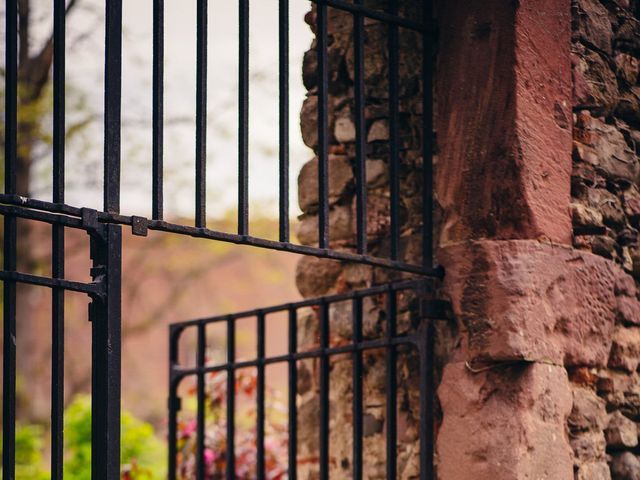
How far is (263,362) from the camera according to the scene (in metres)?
4.26

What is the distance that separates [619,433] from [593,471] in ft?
0.66

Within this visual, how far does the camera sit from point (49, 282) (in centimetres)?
289

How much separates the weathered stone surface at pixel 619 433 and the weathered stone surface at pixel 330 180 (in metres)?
1.24

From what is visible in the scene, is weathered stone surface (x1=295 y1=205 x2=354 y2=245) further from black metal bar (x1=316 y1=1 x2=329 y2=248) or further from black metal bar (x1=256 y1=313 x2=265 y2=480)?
black metal bar (x1=316 y1=1 x2=329 y2=248)

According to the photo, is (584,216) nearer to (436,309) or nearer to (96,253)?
(436,309)

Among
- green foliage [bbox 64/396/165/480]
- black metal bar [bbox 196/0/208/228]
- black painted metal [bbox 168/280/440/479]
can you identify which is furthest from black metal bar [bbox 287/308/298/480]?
green foliage [bbox 64/396/165/480]

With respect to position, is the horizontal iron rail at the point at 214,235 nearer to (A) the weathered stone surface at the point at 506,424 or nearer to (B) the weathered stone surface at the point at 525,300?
(B) the weathered stone surface at the point at 525,300

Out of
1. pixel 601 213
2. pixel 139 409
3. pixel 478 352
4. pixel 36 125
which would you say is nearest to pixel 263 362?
pixel 478 352

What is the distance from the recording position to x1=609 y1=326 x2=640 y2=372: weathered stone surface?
4.07m

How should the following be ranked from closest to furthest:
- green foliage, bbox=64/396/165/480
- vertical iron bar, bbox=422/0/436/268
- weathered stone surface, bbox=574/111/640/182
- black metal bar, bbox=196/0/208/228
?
1. black metal bar, bbox=196/0/208/228
2. vertical iron bar, bbox=422/0/436/268
3. weathered stone surface, bbox=574/111/640/182
4. green foliage, bbox=64/396/165/480

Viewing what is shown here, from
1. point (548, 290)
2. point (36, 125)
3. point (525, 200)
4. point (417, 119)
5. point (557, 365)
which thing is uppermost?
point (36, 125)

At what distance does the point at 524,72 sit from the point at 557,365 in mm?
924

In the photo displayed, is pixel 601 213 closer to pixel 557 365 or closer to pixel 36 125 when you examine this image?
pixel 557 365

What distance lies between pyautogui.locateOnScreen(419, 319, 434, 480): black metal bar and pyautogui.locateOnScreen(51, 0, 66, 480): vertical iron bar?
1.29 m
